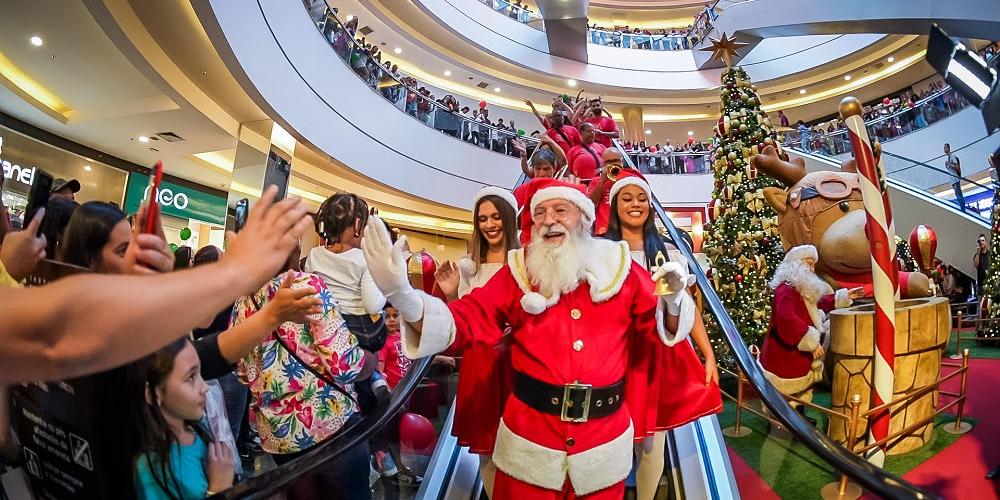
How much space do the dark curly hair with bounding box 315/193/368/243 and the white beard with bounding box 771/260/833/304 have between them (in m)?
2.56

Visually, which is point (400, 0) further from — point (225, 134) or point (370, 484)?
point (370, 484)

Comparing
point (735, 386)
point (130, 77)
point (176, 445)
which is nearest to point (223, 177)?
point (130, 77)

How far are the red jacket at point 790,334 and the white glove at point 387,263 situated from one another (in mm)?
2680

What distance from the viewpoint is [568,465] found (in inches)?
62.6

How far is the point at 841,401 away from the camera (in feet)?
9.85

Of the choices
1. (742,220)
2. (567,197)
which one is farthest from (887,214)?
(742,220)

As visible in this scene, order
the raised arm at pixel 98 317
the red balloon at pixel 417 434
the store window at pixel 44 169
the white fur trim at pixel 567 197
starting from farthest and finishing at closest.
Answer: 1. the store window at pixel 44 169
2. the red balloon at pixel 417 434
3. the white fur trim at pixel 567 197
4. the raised arm at pixel 98 317

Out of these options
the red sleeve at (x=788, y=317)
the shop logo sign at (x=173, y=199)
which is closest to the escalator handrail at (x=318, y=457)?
the red sleeve at (x=788, y=317)

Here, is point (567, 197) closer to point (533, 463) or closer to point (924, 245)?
point (533, 463)

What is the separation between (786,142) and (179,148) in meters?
12.3

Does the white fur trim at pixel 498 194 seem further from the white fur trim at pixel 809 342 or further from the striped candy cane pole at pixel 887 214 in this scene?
the white fur trim at pixel 809 342

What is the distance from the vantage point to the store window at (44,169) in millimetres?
6781

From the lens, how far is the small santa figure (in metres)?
3.27

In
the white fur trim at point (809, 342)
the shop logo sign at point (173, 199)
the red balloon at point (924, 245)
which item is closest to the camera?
the white fur trim at point (809, 342)
